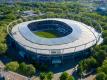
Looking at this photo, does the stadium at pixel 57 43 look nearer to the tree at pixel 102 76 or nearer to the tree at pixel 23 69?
the tree at pixel 23 69

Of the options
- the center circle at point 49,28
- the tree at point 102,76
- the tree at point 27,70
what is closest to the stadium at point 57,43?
the center circle at point 49,28

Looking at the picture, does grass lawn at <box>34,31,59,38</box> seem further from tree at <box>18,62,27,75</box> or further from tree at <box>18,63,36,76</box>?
tree at <box>18,63,36,76</box>

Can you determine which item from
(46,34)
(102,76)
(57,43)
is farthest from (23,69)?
(46,34)

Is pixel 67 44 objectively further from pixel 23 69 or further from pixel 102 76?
pixel 102 76

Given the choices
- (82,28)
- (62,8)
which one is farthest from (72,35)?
(62,8)

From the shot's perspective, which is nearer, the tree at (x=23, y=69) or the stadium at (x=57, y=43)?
the tree at (x=23, y=69)

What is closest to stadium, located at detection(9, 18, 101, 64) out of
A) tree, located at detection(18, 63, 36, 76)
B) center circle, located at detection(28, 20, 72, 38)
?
center circle, located at detection(28, 20, 72, 38)

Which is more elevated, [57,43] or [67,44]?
[57,43]
